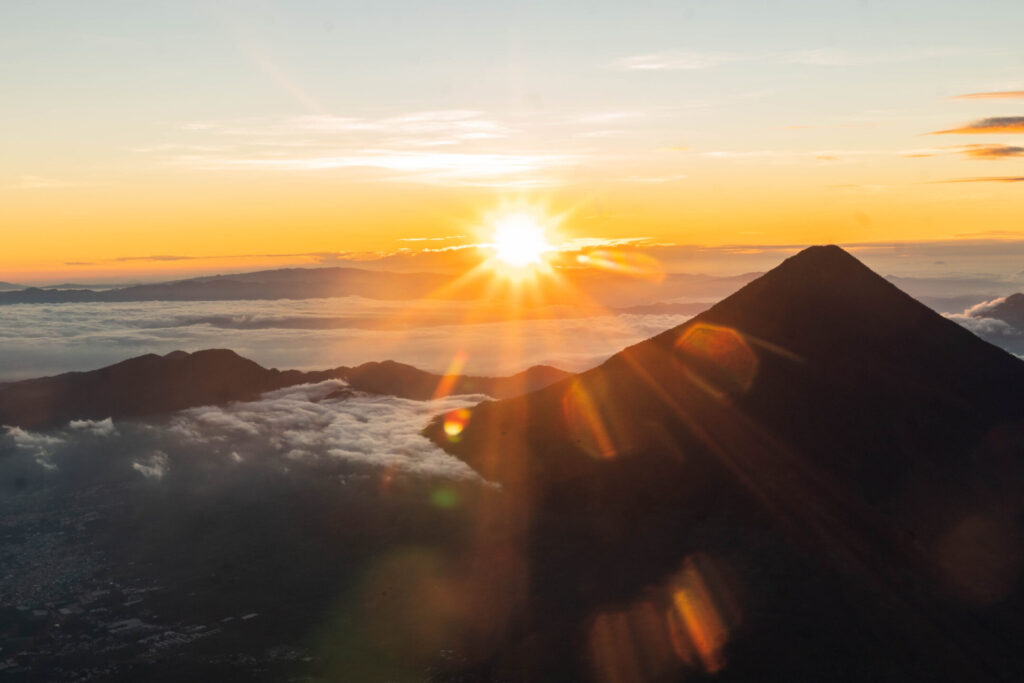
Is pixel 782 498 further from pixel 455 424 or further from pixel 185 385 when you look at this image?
pixel 185 385

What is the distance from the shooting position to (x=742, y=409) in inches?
1790

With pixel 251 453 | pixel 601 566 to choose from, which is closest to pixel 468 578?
pixel 601 566

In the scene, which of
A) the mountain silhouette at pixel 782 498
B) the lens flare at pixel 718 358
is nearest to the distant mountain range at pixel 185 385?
the mountain silhouette at pixel 782 498

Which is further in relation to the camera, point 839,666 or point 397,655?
point 397,655

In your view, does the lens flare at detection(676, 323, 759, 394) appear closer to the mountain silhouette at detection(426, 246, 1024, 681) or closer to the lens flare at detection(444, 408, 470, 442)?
the mountain silhouette at detection(426, 246, 1024, 681)

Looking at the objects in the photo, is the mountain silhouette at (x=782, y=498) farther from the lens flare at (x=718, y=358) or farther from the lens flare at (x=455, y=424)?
the lens flare at (x=455, y=424)

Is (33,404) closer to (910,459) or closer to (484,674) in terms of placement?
(484,674)

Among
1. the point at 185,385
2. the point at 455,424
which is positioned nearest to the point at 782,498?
the point at 455,424

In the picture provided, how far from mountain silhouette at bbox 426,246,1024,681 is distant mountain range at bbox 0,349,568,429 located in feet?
218

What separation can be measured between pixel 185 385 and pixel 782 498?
10409cm

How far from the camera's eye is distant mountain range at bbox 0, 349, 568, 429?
391 ft

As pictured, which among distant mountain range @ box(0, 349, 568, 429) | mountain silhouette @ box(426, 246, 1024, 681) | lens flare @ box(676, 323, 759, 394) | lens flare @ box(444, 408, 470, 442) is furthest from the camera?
distant mountain range @ box(0, 349, 568, 429)

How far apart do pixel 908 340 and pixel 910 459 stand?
33.8ft

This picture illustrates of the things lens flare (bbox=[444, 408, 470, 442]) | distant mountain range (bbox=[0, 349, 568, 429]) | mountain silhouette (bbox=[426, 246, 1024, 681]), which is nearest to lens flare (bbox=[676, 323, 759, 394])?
mountain silhouette (bbox=[426, 246, 1024, 681])
